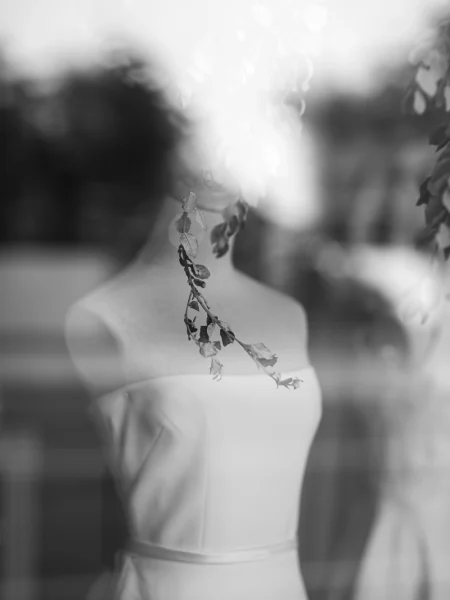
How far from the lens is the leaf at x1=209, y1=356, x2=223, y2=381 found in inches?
35.0

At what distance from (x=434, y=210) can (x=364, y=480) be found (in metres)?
0.61

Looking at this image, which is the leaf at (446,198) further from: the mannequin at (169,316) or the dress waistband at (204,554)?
the dress waistband at (204,554)

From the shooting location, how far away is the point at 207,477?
3.05 ft

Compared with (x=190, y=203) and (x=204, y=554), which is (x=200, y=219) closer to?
(x=190, y=203)

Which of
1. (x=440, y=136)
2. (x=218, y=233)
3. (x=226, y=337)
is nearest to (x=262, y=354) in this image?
(x=226, y=337)

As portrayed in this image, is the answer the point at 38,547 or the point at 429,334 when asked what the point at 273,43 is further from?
the point at 38,547

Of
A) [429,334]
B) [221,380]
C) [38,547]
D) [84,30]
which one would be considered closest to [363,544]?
[429,334]

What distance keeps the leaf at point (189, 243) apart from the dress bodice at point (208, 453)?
15 cm

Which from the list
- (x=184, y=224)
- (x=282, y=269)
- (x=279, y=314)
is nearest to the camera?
(x=184, y=224)

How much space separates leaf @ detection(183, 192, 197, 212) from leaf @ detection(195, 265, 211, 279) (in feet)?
0.23

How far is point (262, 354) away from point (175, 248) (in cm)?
17

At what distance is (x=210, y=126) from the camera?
0.96 metres

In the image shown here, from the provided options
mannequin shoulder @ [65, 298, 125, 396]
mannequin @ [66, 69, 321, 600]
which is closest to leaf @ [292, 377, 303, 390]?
mannequin @ [66, 69, 321, 600]

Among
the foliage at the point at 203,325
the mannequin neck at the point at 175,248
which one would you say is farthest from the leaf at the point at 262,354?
the mannequin neck at the point at 175,248
